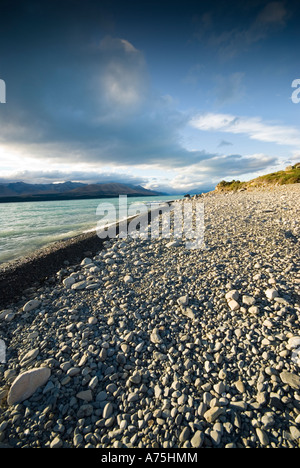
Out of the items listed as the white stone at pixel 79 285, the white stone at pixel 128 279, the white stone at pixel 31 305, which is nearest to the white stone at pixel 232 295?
the white stone at pixel 128 279

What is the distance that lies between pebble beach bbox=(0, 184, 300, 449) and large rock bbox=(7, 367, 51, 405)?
0.05 ft

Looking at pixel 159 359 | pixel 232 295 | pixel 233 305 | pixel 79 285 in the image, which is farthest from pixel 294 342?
pixel 79 285

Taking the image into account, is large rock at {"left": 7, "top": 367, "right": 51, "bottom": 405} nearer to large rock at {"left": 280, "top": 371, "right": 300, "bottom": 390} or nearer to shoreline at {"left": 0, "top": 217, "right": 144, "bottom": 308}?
shoreline at {"left": 0, "top": 217, "right": 144, "bottom": 308}

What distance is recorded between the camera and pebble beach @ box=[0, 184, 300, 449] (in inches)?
112

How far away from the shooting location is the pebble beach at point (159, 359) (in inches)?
112

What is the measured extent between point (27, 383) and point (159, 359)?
8.10 ft

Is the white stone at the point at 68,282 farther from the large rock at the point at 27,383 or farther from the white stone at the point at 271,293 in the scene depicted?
the white stone at the point at 271,293

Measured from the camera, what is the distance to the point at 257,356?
3713mm

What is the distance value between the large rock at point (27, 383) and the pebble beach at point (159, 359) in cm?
2

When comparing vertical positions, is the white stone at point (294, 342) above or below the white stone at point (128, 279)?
below

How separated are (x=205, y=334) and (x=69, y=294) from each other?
Answer: 4.34m

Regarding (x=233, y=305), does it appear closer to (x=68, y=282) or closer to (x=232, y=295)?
(x=232, y=295)
